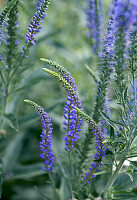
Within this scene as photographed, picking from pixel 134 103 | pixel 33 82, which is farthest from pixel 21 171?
pixel 134 103

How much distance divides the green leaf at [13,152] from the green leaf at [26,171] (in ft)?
0.25

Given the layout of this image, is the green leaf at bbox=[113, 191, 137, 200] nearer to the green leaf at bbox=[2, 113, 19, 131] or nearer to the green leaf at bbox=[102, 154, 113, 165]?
the green leaf at bbox=[102, 154, 113, 165]

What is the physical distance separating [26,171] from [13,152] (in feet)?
1.15

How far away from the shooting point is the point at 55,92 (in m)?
4.00

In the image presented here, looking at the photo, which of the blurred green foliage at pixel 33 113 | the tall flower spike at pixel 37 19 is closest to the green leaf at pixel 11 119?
the blurred green foliage at pixel 33 113

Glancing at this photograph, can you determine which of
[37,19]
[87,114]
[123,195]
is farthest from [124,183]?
[37,19]

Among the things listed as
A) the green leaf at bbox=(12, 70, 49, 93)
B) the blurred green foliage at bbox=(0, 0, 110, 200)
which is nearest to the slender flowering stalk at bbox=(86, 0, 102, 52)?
the blurred green foliage at bbox=(0, 0, 110, 200)

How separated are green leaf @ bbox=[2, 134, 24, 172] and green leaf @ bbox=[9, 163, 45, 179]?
0.25ft

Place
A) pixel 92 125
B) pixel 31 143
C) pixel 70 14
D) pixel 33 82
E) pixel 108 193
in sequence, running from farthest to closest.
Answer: pixel 70 14 → pixel 31 143 → pixel 33 82 → pixel 108 193 → pixel 92 125

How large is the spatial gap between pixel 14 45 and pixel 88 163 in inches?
41.2

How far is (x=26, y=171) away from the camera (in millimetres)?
2816

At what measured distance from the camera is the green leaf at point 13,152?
9.53ft

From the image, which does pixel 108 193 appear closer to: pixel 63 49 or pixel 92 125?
pixel 92 125

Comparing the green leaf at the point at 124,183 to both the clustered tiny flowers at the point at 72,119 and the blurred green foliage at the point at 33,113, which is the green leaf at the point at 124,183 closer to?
the blurred green foliage at the point at 33,113
